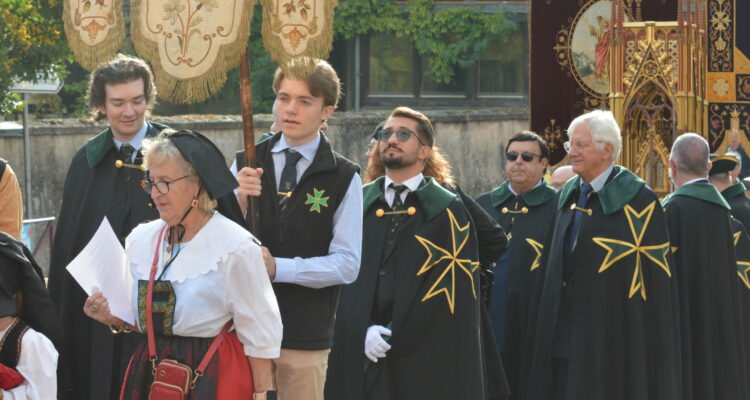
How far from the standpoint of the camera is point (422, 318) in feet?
21.6

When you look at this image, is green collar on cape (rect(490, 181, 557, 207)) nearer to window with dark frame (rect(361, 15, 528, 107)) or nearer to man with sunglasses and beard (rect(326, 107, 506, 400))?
man with sunglasses and beard (rect(326, 107, 506, 400))

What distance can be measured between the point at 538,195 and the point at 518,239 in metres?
0.32

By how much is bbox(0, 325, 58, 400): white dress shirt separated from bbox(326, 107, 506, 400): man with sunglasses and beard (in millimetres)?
1892

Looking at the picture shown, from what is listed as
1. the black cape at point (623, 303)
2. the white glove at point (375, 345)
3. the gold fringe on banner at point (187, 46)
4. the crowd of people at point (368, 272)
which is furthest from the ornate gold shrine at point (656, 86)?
the gold fringe on banner at point (187, 46)

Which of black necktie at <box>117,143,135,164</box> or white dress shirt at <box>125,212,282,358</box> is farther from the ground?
black necktie at <box>117,143,135,164</box>

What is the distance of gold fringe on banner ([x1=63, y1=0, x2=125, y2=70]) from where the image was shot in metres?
5.36

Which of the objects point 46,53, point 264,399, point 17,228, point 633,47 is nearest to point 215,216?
point 264,399

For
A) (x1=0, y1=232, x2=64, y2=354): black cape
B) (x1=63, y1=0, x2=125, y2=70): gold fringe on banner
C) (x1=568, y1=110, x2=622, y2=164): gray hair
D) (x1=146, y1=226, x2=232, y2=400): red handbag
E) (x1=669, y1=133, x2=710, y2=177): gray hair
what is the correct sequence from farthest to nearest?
(x1=669, y1=133, x2=710, y2=177): gray hair, (x1=568, y1=110, x2=622, y2=164): gray hair, (x1=63, y1=0, x2=125, y2=70): gold fringe on banner, (x1=0, y1=232, x2=64, y2=354): black cape, (x1=146, y1=226, x2=232, y2=400): red handbag

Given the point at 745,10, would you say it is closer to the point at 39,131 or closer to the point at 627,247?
the point at 627,247

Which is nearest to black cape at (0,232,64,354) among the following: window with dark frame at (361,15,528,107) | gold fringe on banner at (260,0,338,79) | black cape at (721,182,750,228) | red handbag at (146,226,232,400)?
red handbag at (146,226,232,400)

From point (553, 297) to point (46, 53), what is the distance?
315 inches

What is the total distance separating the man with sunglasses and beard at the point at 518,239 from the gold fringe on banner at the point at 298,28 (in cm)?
288

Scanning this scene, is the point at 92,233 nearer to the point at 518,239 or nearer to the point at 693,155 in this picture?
the point at 518,239

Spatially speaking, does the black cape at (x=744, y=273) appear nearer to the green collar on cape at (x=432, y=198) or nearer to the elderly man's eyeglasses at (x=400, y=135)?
the green collar on cape at (x=432, y=198)
